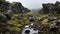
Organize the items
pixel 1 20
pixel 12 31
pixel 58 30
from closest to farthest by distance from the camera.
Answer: pixel 58 30, pixel 12 31, pixel 1 20

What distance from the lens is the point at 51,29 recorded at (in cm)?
6906

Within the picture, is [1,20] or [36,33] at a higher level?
[1,20]

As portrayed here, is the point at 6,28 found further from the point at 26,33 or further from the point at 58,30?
the point at 58,30

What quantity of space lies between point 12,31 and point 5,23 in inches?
320

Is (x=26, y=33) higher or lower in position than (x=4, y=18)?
lower

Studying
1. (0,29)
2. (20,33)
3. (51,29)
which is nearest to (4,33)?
(0,29)

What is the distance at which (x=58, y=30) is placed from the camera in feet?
218

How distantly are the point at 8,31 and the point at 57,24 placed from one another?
2313 cm

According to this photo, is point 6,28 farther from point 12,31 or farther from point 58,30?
point 58,30

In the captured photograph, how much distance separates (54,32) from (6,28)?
2225 cm

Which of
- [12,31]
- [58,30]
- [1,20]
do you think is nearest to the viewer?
[58,30]

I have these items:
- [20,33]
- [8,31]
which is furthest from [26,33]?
[8,31]

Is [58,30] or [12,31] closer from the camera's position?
[58,30]

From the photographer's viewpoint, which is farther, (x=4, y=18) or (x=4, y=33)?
(x=4, y=18)
